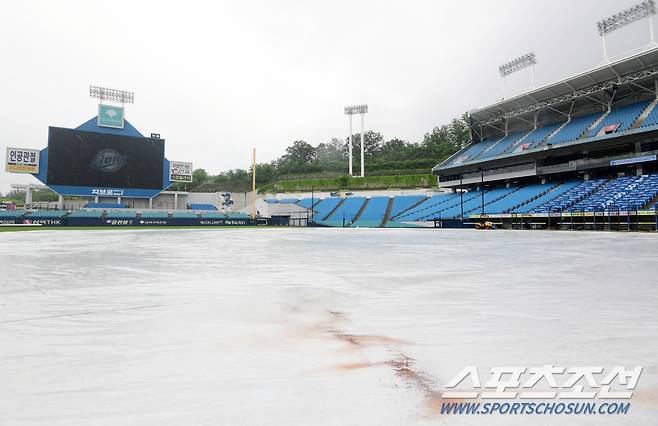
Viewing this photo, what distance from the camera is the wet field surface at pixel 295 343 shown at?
57.4 inches

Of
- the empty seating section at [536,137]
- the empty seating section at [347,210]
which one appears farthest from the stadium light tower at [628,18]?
the empty seating section at [347,210]

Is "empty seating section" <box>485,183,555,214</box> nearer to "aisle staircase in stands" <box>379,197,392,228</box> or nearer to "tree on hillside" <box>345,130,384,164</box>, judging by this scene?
"aisle staircase in stands" <box>379,197,392,228</box>

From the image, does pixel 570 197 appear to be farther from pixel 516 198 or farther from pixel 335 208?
pixel 335 208

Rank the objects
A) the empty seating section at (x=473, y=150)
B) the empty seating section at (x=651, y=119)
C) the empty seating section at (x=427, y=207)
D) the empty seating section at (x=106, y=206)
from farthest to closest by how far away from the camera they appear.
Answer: the empty seating section at (x=473, y=150) < the empty seating section at (x=106, y=206) < the empty seating section at (x=427, y=207) < the empty seating section at (x=651, y=119)

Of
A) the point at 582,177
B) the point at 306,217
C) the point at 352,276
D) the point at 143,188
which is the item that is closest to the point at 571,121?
the point at 582,177

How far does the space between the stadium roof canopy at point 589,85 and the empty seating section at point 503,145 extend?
2553 millimetres

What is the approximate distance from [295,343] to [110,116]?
51.9 metres

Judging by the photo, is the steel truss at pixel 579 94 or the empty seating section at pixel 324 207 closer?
the steel truss at pixel 579 94

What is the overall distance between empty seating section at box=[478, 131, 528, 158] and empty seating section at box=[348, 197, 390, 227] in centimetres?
1527

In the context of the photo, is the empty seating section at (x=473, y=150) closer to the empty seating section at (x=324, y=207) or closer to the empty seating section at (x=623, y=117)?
the empty seating section at (x=623, y=117)

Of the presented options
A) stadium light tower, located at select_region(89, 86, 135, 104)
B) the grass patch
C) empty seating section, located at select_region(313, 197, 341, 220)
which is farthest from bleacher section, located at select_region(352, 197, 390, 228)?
stadium light tower, located at select_region(89, 86, 135, 104)

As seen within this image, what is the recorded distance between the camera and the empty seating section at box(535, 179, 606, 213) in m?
28.0

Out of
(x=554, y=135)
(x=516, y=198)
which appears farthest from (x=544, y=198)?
(x=554, y=135)

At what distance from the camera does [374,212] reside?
50.1 metres
